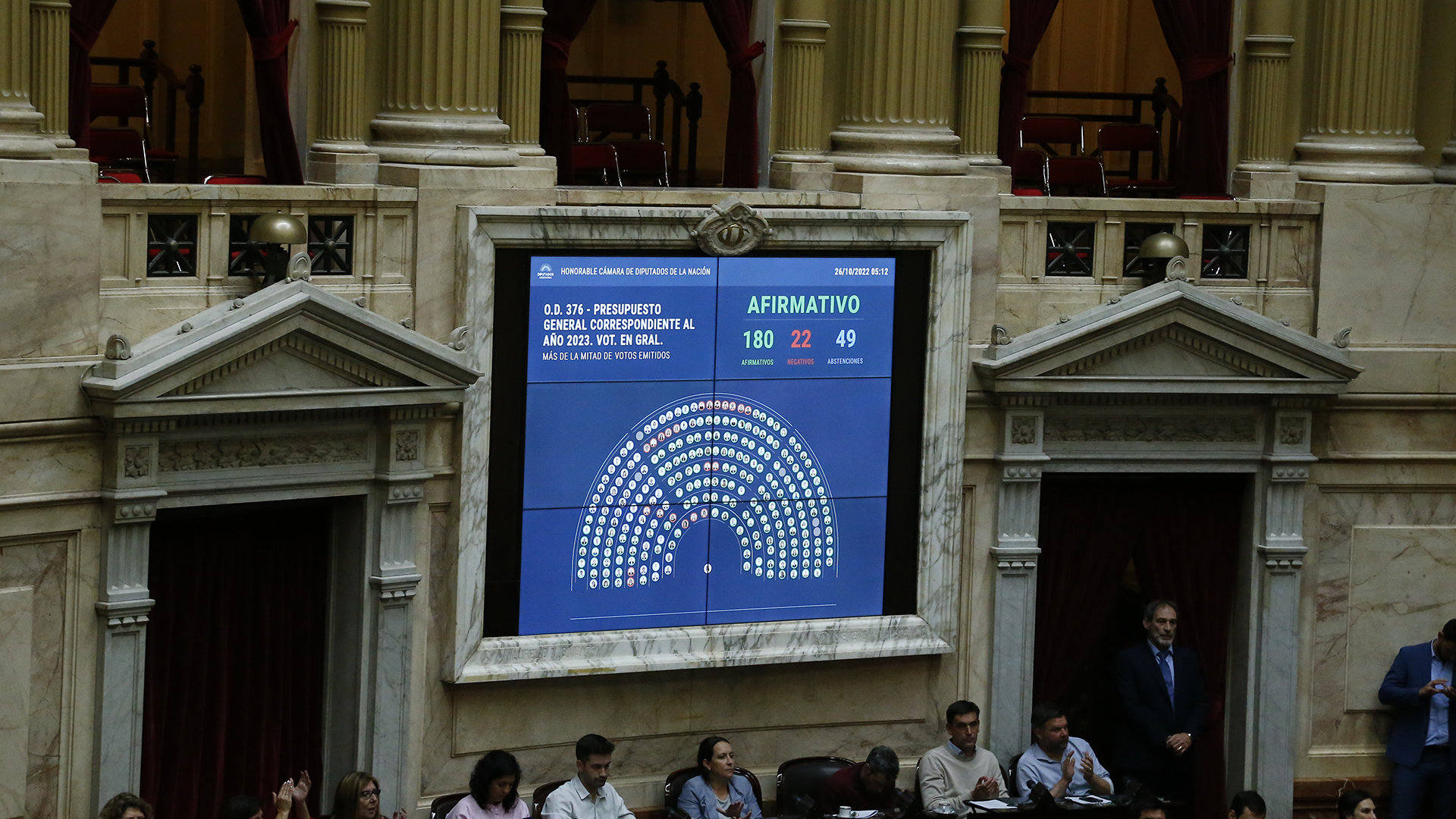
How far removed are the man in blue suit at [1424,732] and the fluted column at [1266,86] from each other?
10.1ft

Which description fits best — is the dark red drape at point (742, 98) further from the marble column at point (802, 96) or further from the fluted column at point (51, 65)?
the fluted column at point (51, 65)

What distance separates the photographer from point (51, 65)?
11008 millimetres

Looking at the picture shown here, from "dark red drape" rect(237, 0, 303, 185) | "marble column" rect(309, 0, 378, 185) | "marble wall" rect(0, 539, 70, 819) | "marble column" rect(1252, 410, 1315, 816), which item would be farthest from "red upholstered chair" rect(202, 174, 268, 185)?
"marble column" rect(1252, 410, 1315, 816)

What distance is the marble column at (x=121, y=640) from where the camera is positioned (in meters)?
11.0

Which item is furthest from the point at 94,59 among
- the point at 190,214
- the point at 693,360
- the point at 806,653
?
the point at 806,653

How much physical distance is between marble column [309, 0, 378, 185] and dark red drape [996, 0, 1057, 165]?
4173 millimetres

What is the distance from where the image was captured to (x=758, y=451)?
12.9m

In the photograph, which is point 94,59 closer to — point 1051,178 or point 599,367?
point 599,367

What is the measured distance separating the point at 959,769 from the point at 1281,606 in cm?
250

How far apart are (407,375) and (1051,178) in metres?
6.09

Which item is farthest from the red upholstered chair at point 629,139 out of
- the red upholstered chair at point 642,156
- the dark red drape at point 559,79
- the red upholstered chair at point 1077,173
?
the red upholstered chair at point 1077,173

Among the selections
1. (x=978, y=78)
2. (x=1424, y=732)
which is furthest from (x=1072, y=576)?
(x=978, y=78)

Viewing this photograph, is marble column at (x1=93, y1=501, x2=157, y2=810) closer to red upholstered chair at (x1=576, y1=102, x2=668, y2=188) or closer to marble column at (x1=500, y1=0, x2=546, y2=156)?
marble column at (x1=500, y1=0, x2=546, y2=156)

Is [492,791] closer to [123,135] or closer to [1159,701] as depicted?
[1159,701]
